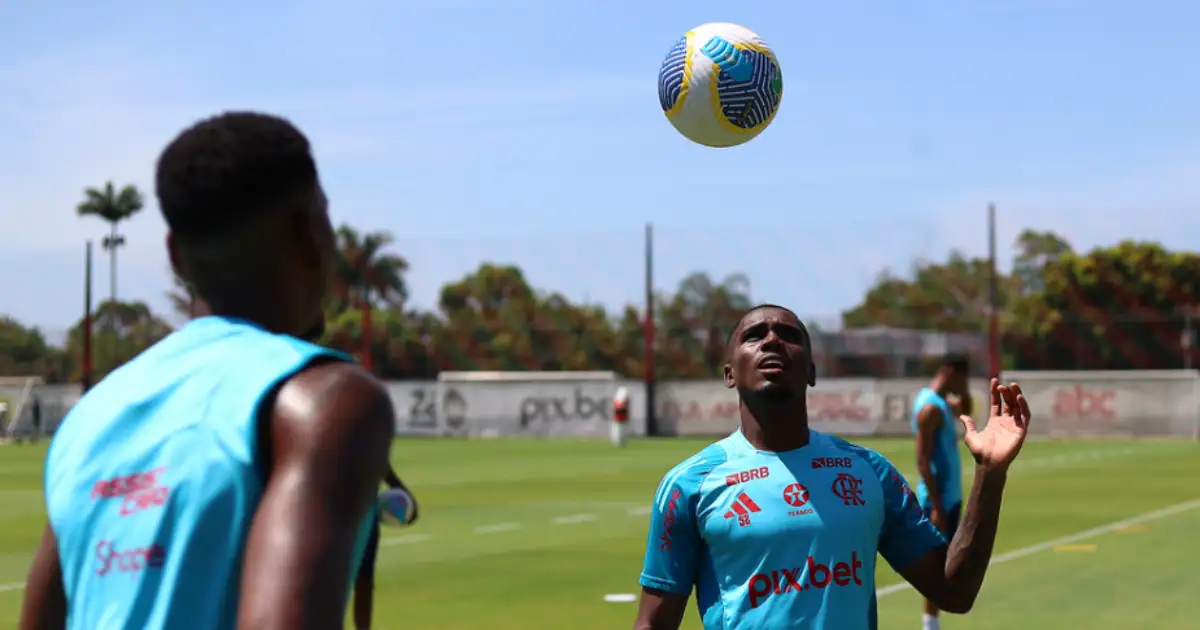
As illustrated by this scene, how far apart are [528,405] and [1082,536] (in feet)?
127

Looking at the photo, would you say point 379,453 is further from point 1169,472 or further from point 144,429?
point 1169,472

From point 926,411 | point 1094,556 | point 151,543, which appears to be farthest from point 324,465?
point 1094,556

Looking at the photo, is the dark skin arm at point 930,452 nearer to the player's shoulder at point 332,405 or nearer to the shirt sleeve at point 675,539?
the shirt sleeve at point 675,539

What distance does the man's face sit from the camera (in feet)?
18.6

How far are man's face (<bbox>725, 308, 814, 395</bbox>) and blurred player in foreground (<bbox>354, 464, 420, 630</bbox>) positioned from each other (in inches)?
186

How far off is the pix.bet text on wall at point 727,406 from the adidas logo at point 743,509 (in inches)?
1727

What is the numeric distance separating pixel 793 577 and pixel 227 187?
3273 mm

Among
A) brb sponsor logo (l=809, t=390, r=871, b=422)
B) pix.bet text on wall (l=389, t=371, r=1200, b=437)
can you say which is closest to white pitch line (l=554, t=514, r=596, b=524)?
pix.bet text on wall (l=389, t=371, r=1200, b=437)

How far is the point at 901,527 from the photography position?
5438mm

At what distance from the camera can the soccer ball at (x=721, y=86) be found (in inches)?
330

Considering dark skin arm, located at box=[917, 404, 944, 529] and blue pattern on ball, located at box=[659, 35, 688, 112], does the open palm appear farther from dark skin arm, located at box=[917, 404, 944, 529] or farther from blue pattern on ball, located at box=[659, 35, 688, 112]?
dark skin arm, located at box=[917, 404, 944, 529]

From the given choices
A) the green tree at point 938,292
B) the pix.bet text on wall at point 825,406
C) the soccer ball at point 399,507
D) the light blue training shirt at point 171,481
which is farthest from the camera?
the green tree at point 938,292

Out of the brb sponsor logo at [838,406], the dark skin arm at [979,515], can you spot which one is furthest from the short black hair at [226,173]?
the brb sponsor logo at [838,406]

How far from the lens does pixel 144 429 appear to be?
2.40 meters
